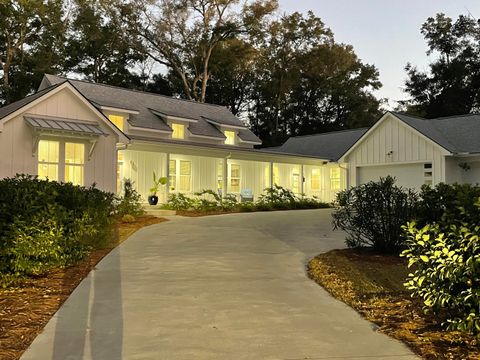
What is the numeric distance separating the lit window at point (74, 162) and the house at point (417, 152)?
13622 millimetres

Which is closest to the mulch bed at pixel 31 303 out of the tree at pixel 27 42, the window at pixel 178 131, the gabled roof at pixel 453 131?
the window at pixel 178 131

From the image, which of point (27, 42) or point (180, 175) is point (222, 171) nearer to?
point (180, 175)

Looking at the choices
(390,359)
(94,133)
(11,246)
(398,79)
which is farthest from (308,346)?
(398,79)

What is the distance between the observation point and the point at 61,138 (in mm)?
17391

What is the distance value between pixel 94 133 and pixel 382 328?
1447 centimetres

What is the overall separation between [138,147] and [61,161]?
4352mm

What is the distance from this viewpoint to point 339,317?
5.45 m

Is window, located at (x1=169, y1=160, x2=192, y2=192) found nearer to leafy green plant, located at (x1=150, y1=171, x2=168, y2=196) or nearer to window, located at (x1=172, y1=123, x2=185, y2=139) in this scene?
leafy green plant, located at (x1=150, y1=171, x2=168, y2=196)

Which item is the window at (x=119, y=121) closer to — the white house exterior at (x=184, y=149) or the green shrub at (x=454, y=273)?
Answer: the white house exterior at (x=184, y=149)

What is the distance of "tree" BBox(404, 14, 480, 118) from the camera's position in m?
46.1

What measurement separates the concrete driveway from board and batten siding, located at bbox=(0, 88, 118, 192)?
8.61 meters

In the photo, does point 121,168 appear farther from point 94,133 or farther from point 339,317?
point 339,317

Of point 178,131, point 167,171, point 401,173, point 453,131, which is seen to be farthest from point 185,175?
point 453,131

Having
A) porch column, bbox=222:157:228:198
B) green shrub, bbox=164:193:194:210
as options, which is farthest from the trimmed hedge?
porch column, bbox=222:157:228:198
